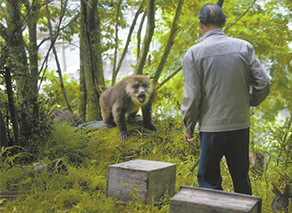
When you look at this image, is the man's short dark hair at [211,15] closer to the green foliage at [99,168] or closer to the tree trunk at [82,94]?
the green foliage at [99,168]

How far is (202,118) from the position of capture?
11.1ft

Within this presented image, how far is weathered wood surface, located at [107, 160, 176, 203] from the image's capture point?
3713 mm

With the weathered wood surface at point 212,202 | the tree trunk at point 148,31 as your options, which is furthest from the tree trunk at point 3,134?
the tree trunk at point 148,31

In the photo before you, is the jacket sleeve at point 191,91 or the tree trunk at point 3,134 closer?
the jacket sleeve at point 191,91

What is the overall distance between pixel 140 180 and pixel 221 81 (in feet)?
3.96

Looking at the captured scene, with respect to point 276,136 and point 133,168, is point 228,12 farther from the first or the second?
point 133,168

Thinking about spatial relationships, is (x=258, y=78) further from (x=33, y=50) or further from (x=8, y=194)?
(x=33, y=50)

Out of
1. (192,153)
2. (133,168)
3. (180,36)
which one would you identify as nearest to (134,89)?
(192,153)

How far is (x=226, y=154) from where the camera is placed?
135 inches

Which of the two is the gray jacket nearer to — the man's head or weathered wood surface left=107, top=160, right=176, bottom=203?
the man's head

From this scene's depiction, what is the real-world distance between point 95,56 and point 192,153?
2.65m

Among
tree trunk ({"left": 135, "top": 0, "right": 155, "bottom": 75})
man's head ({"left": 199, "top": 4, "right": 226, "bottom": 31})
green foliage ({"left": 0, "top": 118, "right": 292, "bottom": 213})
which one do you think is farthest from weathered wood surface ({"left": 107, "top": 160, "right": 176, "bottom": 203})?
tree trunk ({"left": 135, "top": 0, "right": 155, "bottom": 75})

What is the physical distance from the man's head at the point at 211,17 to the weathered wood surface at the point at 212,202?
4.51 feet

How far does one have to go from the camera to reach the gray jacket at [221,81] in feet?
10.8
